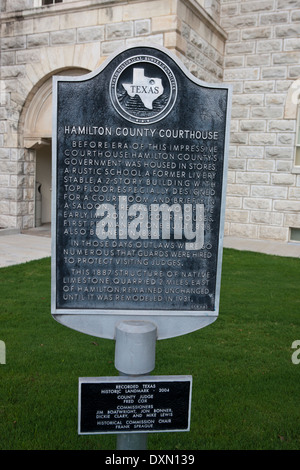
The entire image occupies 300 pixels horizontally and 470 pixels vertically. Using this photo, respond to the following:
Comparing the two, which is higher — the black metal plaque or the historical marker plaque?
the historical marker plaque

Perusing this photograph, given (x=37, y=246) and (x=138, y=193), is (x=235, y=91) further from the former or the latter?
(x=138, y=193)

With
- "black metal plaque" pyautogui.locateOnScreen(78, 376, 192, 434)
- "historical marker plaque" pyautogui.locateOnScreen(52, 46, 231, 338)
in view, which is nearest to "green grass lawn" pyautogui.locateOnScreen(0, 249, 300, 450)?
"black metal plaque" pyautogui.locateOnScreen(78, 376, 192, 434)

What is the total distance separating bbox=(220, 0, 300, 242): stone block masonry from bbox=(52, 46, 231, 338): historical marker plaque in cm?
915

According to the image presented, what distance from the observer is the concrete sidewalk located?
344 inches

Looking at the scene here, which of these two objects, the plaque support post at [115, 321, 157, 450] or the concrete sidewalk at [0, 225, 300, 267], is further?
the concrete sidewalk at [0, 225, 300, 267]

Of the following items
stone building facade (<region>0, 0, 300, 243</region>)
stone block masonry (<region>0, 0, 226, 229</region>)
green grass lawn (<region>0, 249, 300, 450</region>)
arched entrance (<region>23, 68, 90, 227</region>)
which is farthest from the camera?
arched entrance (<region>23, 68, 90, 227</region>)

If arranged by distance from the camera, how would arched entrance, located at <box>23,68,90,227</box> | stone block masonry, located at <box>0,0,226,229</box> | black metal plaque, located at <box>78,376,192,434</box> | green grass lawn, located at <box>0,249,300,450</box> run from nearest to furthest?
black metal plaque, located at <box>78,376,192,434</box>
green grass lawn, located at <box>0,249,300,450</box>
stone block masonry, located at <box>0,0,226,229</box>
arched entrance, located at <box>23,68,90,227</box>

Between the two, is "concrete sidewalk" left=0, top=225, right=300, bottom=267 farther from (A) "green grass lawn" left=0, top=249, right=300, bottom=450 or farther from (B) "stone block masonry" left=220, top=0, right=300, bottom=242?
(A) "green grass lawn" left=0, top=249, right=300, bottom=450

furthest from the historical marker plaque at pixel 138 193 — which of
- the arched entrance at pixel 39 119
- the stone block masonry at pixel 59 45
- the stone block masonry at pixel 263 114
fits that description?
the stone block masonry at pixel 263 114

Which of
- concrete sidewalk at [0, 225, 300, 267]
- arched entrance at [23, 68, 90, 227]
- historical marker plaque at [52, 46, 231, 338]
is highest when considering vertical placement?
arched entrance at [23, 68, 90, 227]

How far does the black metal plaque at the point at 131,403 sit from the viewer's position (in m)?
2.59

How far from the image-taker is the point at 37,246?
9789 mm

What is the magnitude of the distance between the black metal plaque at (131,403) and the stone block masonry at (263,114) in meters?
9.52

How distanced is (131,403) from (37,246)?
7541 mm
